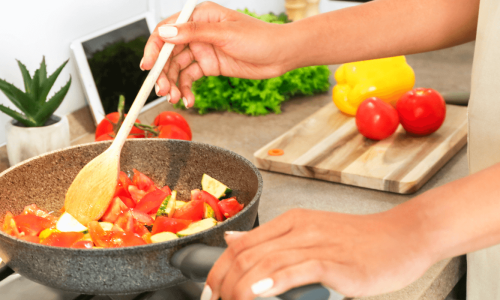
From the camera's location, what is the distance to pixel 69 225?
2.52 ft

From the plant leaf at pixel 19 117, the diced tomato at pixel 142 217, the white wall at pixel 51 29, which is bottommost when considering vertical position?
the diced tomato at pixel 142 217

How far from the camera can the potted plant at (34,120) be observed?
3.66 feet

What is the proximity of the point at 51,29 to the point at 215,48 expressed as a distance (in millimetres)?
544

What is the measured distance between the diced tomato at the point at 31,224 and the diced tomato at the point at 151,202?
0.14m

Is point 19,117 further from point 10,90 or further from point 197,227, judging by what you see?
point 197,227

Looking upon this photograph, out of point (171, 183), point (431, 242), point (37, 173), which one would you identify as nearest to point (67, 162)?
point (37, 173)

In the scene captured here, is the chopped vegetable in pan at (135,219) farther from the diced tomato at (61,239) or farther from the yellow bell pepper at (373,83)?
the yellow bell pepper at (373,83)

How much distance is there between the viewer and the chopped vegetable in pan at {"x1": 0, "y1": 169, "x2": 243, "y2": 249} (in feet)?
2.34

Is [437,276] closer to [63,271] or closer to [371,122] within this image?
[371,122]

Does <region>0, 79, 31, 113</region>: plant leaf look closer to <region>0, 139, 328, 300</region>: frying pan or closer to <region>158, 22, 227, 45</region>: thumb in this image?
<region>0, 139, 328, 300</region>: frying pan

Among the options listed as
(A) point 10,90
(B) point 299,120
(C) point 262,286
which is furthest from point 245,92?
(C) point 262,286

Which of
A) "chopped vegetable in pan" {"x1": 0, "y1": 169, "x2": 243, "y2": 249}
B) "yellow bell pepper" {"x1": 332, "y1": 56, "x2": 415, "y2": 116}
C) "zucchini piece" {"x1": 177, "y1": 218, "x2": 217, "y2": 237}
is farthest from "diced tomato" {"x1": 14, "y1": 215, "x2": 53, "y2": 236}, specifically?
"yellow bell pepper" {"x1": 332, "y1": 56, "x2": 415, "y2": 116}

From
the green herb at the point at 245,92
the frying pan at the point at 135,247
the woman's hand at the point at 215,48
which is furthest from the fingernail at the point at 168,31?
the green herb at the point at 245,92

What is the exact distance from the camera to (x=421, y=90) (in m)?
1.28
